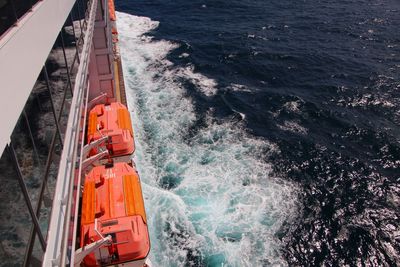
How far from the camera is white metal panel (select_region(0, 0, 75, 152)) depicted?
16.2ft

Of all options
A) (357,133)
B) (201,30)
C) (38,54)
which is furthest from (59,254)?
(201,30)

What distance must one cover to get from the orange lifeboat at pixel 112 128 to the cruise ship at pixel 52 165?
202cm

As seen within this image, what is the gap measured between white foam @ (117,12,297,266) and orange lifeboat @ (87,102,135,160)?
3311mm

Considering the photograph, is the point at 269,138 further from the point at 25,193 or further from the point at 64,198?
the point at 25,193

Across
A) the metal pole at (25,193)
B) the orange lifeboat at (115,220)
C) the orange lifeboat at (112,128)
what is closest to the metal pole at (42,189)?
the metal pole at (25,193)

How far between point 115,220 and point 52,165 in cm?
673

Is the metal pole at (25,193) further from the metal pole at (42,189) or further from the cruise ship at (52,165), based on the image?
the metal pole at (42,189)

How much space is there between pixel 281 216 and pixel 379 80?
19.3 meters

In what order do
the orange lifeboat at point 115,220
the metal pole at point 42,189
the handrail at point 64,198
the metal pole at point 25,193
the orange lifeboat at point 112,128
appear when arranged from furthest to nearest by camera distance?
the orange lifeboat at point 112,128, the orange lifeboat at point 115,220, the handrail at point 64,198, the metal pole at point 42,189, the metal pole at point 25,193

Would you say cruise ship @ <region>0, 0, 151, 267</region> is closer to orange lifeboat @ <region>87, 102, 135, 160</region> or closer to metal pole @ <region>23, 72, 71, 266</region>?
metal pole @ <region>23, 72, 71, 266</region>

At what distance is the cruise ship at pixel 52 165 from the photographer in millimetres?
5207

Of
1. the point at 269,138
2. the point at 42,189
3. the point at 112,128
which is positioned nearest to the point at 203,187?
the point at 112,128

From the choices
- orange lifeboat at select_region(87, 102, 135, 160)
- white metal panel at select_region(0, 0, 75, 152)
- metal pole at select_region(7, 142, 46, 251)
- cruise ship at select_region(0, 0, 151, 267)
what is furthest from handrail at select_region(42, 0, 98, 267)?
orange lifeboat at select_region(87, 102, 135, 160)

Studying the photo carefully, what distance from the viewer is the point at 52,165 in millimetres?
7672
